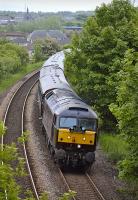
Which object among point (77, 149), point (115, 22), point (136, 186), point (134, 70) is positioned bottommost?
point (136, 186)

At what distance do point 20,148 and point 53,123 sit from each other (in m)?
3.68

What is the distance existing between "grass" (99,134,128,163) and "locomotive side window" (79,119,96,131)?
305 centimetres

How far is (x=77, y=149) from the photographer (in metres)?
20.0

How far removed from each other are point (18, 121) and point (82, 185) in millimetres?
12730

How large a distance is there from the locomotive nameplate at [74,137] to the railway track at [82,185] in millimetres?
1469

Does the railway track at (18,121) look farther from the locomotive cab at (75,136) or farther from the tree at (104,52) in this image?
the tree at (104,52)

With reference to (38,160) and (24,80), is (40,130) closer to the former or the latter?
(38,160)

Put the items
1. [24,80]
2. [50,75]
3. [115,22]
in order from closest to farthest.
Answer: [115,22], [50,75], [24,80]

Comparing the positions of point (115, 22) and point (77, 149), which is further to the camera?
point (115, 22)

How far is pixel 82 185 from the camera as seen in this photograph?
1867 centimetres

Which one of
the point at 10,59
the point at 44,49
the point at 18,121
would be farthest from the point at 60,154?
the point at 44,49

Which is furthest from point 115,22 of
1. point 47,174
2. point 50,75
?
point 47,174

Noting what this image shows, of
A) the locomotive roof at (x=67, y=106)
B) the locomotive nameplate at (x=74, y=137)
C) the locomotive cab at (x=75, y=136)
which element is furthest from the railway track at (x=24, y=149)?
the locomotive roof at (x=67, y=106)

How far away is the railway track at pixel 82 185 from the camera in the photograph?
57.0 ft
